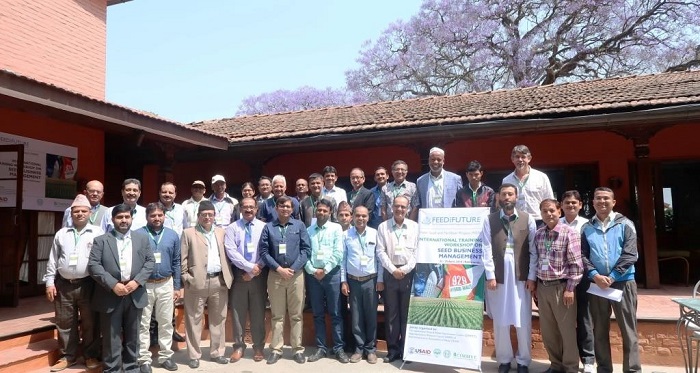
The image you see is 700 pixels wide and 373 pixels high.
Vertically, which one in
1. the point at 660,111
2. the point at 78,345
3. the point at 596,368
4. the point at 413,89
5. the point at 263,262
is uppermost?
the point at 413,89

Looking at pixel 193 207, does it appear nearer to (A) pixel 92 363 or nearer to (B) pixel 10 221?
(A) pixel 92 363

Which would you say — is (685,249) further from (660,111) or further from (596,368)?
(596,368)

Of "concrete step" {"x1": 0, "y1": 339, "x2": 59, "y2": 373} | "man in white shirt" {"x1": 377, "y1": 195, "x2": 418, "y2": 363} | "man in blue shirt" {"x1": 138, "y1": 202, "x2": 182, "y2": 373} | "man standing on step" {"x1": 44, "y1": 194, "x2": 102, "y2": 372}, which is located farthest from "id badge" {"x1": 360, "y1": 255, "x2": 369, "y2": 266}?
"concrete step" {"x1": 0, "y1": 339, "x2": 59, "y2": 373}

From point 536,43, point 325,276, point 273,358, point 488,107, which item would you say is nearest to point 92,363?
point 273,358

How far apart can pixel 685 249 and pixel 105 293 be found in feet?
29.3

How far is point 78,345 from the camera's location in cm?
522

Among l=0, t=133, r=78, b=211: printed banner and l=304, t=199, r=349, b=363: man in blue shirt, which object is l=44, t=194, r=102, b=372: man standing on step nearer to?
l=304, t=199, r=349, b=363: man in blue shirt

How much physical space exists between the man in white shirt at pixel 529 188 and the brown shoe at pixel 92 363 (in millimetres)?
4694

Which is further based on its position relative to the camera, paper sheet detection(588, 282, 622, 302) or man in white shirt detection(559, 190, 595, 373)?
man in white shirt detection(559, 190, 595, 373)

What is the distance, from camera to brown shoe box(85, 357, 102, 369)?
16.6 ft

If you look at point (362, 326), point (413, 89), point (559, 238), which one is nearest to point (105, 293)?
Result: point (362, 326)

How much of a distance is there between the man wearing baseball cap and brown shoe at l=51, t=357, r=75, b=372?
2253mm

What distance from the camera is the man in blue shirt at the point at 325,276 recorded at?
18.6 ft

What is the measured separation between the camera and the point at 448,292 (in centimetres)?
532
